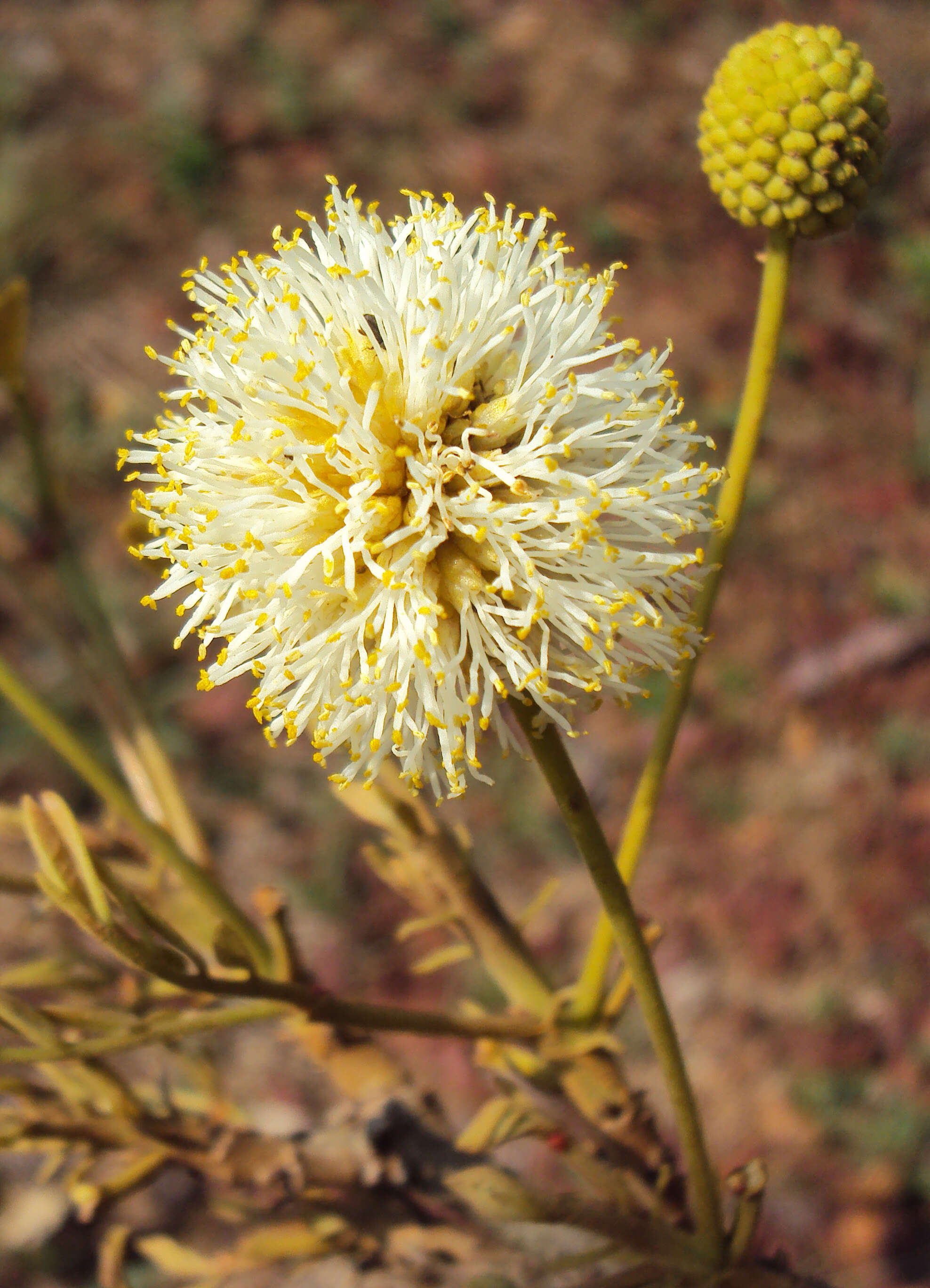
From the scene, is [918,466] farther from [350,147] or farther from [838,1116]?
[350,147]

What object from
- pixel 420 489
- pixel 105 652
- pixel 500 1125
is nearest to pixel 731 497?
pixel 420 489

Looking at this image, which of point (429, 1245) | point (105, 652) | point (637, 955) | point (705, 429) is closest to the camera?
point (637, 955)

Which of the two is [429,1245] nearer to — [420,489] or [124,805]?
[124,805]

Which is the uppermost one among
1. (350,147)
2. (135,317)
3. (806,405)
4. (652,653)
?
(350,147)

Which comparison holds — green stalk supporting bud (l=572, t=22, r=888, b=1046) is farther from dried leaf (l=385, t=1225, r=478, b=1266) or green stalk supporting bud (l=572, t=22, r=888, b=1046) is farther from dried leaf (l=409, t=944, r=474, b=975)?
dried leaf (l=385, t=1225, r=478, b=1266)

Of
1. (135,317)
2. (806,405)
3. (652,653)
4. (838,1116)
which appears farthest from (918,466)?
(652,653)

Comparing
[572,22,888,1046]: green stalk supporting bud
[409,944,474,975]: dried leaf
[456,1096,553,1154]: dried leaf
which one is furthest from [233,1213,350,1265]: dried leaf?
[572,22,888,1046]: green stalk supporting bud

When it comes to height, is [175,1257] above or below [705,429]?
below
